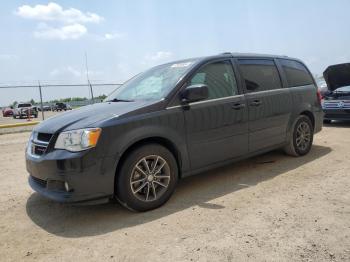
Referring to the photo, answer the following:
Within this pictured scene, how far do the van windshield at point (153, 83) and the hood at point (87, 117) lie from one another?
31cm

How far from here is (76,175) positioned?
354cm

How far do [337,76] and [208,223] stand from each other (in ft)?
26.8

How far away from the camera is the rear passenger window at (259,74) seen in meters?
5.18

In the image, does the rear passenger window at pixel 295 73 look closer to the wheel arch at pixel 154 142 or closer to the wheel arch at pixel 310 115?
the wheel arch at pixel 310 115

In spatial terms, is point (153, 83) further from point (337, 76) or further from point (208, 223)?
point (337, 76)

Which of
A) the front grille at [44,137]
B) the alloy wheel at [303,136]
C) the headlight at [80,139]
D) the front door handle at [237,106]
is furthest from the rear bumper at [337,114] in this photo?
the front grille at [44,137]

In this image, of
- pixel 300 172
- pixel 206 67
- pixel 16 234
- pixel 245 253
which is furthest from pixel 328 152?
pixel 16 234

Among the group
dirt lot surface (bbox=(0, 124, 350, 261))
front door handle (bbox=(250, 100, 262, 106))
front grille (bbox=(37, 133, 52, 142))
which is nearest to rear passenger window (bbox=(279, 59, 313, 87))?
front door handle (bbox=(250, 100, 262, 106))

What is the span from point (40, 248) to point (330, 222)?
2795 millimetres

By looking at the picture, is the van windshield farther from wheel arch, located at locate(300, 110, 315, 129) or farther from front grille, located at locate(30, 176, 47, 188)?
wheel arch, located at locate(300, 110, 315, 129)

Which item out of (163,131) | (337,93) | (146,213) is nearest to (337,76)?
(337,93)

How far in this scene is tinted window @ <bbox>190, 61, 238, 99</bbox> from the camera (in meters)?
4.61

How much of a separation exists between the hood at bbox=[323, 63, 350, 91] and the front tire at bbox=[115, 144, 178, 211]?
741cm

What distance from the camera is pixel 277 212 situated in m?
3.72
